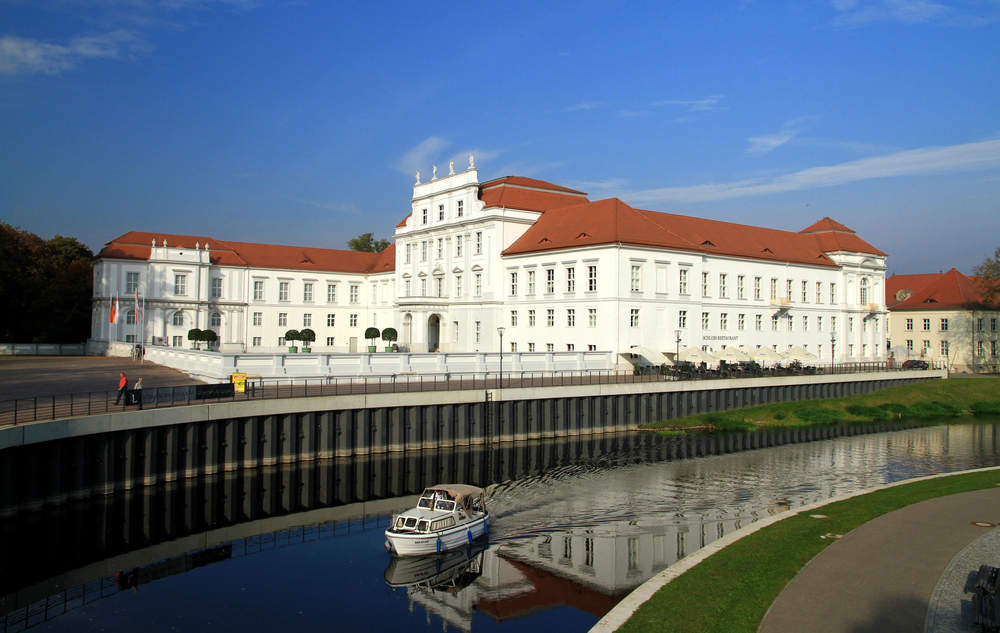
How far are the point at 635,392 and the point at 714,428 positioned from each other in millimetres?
5893

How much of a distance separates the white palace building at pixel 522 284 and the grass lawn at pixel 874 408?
7517mm

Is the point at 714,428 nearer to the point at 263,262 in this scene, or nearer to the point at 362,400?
the point at 362,400

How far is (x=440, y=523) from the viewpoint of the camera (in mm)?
20891

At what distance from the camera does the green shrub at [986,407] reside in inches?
2196

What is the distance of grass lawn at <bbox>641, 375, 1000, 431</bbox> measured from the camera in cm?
4544

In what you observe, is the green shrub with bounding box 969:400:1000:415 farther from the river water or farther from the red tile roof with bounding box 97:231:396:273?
the red tile roof with bounding box 97:231:396:273

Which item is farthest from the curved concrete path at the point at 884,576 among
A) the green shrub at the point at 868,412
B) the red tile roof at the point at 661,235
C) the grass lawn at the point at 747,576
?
the red tile roof at the point at 661,235

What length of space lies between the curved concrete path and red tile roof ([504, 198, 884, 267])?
38.2m

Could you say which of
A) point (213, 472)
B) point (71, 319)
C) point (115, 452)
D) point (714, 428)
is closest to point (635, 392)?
point (714, 428)

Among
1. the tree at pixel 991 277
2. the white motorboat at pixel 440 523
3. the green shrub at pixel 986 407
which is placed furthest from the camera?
the tree at pixel 991 277

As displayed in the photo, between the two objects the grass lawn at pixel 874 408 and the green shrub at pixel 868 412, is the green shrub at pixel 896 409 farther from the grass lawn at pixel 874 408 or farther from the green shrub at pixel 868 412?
the green shrub at pixel 868 412

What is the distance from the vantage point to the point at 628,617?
1293 cm

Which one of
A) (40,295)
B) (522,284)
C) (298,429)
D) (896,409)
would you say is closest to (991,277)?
(896,409)

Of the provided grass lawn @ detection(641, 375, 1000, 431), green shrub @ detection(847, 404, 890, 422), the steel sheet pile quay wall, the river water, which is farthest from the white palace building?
the river water
